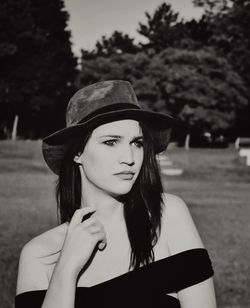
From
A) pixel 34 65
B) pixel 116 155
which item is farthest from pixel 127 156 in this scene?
pixel 34 65

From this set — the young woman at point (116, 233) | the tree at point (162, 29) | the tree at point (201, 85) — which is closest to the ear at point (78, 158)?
the young woman at point (116, 233)

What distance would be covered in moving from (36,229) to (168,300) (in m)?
9.06

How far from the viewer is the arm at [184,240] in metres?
2.31

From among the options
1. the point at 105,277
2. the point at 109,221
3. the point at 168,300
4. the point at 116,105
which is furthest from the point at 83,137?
the point at 168,300

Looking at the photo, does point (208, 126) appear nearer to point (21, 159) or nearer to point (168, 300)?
point (21, 159)

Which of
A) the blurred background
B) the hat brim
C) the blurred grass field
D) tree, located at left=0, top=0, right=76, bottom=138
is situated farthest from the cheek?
tree, located at left=0, top=0, right=76, bottom=138

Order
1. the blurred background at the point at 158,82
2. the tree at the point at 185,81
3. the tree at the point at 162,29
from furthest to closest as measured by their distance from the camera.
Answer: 1. the tree at the point at 162,29
2. the tree at the point at 185,81
3. the blurred background at the point at 158,82

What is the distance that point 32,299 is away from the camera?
2.39 metres

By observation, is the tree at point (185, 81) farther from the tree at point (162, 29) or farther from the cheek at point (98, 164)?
the cheek at point (98, 164)

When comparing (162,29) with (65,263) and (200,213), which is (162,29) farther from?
(65,263)

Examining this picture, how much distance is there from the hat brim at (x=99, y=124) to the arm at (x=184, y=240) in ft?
1.05

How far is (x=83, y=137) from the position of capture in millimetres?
2576

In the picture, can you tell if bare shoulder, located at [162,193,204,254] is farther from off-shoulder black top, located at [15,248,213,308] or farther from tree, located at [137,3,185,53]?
tree, located at [137,3,185,53]

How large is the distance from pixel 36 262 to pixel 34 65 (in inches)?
1966
